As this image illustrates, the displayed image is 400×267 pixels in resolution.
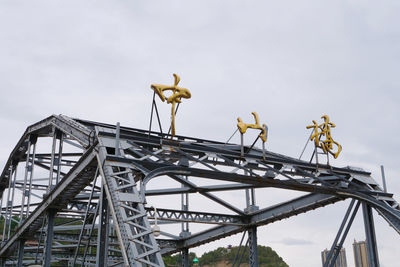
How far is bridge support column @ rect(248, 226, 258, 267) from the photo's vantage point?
2967 centimetres

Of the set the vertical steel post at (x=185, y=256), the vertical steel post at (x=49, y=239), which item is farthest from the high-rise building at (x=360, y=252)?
the vertical steel post at (x=49, y=239)

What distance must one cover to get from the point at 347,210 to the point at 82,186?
1216cm

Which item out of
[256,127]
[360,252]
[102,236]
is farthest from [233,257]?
[102,236]

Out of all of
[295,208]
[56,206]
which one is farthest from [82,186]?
[295,208]

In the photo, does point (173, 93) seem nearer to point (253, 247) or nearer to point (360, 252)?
point (253, 247)

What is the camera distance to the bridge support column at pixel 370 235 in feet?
76.8

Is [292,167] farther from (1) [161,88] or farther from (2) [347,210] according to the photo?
(1) [161,88]

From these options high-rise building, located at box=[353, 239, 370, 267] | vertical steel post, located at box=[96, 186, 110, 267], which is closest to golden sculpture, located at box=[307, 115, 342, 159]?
vertical steel post, located at box=[96, 186, 110, 267]

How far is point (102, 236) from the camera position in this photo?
1766 cm

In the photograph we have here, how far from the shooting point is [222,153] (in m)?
21.5

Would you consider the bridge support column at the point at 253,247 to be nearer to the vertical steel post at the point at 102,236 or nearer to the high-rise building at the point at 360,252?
the vertical steel post at the point at 102,236

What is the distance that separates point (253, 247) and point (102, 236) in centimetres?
1427

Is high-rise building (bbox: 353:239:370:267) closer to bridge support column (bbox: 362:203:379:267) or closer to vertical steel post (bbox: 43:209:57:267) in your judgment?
bridge support column (bbox: 362:203:379:267)

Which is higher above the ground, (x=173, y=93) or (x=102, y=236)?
(x=173, y=93)
